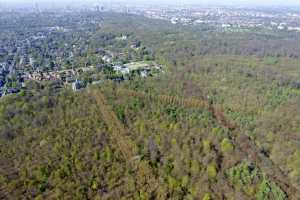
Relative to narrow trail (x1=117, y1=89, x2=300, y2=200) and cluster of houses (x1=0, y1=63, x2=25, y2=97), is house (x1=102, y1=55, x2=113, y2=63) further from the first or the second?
narrow trail (x1=117, y1=89, x2=300, y2=200)

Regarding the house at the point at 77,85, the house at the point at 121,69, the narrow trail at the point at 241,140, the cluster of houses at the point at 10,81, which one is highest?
the narrow trail at the point at 241,140

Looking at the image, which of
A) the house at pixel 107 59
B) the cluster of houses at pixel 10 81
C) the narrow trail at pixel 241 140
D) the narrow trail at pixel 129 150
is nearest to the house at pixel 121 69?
the house at pixel 107 59

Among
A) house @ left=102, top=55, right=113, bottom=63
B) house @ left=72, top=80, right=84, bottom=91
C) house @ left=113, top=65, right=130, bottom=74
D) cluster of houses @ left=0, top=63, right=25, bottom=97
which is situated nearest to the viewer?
cluster of houses @ left=0, top=63, right=25, bottom=97

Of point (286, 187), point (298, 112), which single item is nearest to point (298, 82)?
point (298, 112)

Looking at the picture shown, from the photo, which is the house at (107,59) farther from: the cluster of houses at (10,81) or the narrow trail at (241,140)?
the narrow trail at (241,140)

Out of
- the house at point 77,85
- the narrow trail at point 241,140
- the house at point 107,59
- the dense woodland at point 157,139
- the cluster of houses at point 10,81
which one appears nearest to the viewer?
the dense woodland at point 157,139

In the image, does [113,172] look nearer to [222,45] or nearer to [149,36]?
[222,45]

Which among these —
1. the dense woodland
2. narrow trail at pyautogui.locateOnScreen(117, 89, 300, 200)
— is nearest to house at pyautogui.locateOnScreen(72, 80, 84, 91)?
the dense woodland

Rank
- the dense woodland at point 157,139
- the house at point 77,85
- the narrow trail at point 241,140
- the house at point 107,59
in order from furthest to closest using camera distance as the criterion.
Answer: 1. the house at point 107,59
2. the house at point 77,85
3. the narrow trail at point 241,140
4. the dense woodland at point 157,139
